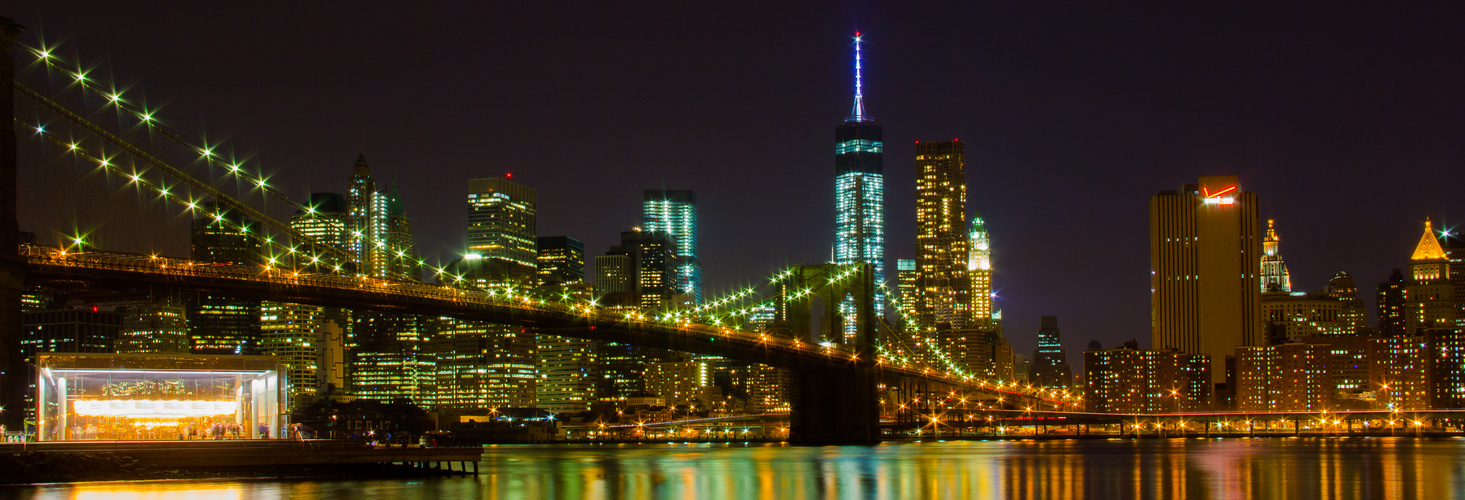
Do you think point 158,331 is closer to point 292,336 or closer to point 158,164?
point 292,336

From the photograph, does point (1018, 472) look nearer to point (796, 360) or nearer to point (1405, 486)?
point (1405, 486)

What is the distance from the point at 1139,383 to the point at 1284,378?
1497cm

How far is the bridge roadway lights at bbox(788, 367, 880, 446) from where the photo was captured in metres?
76.5

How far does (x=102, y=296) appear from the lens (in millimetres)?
49094

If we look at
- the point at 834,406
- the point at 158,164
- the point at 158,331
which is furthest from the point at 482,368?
the point at 158,164

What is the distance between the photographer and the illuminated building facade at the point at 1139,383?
16362cm

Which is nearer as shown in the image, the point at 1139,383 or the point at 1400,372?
the point at 1400,372

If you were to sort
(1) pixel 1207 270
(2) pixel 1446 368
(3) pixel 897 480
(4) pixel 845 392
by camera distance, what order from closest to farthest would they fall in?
(3) pixel 897 480, (4) pixel 845 392, (2) pixel 1446 368, (1) pixel 1207 270

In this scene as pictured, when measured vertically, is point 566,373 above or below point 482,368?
below

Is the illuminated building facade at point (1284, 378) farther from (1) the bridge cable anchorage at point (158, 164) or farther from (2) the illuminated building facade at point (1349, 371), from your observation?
(1) the bridge cable anchorage at point (158, 164)

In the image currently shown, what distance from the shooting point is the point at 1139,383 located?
16525 cm

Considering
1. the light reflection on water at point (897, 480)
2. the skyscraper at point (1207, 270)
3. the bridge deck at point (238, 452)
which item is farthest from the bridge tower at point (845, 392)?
the skyscraper at point (1207, 270)

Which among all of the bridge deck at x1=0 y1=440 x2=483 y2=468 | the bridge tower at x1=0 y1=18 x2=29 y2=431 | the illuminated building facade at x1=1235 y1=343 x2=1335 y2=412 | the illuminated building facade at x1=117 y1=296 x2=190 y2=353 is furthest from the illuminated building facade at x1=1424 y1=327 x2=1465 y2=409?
the bridge tower at x1=0 y1=18 x2=29 y2=431

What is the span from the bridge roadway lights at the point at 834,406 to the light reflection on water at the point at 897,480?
11.0 metres
